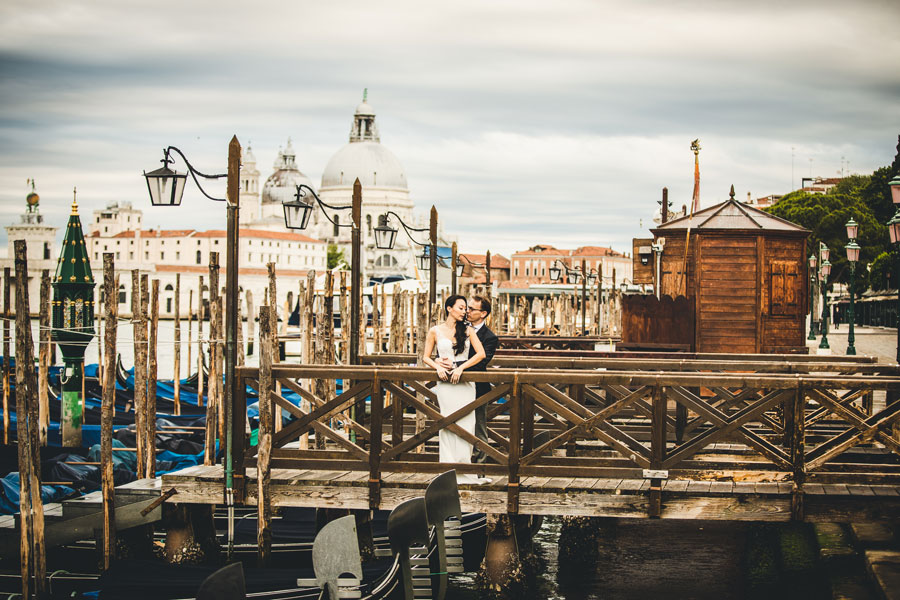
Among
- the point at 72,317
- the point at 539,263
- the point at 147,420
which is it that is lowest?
the point at 147,420

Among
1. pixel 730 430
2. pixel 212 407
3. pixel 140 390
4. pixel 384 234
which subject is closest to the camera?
pixel 730 430

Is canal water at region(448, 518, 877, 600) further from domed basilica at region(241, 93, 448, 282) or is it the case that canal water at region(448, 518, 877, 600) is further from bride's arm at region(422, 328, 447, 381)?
domed basilica at region(241, 93, 448, 282)

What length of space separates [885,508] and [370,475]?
13.4 ft

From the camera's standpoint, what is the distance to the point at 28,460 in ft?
26.5

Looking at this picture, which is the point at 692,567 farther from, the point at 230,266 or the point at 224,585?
the point at 224,585

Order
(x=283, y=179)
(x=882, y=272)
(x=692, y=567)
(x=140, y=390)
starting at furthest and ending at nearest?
1. (x=283, y=179)
2. (x=882, y=272)
3. (x=692, y=567)
4. (x=140, y=390)

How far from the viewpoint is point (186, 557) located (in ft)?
29.6

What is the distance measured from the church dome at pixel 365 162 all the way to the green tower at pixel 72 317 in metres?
116

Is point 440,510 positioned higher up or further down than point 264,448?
further down

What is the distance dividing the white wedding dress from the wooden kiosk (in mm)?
7619

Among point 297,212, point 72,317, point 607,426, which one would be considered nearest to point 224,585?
point 607,426

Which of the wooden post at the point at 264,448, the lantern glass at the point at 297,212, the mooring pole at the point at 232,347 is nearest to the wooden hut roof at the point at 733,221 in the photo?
the lantern glass at the point at 297,212

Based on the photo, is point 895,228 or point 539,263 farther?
point 539,263

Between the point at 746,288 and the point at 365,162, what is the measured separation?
124 metres
